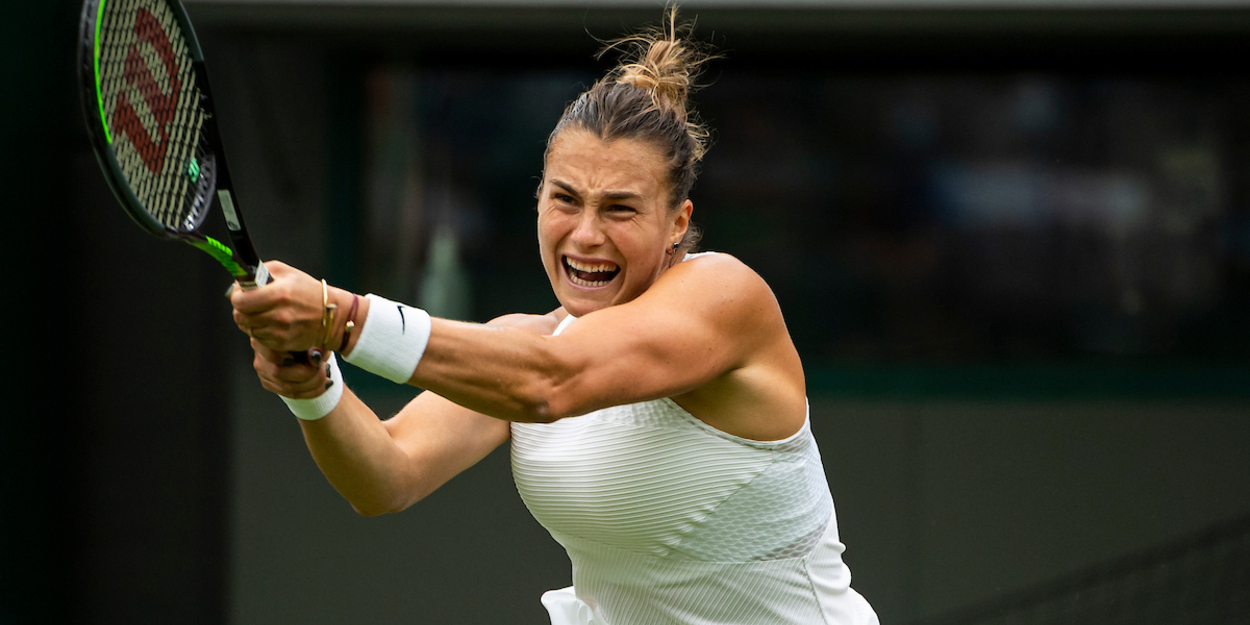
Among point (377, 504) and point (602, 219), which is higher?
point (602, 219)

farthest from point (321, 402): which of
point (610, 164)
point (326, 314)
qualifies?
point (610, 164)

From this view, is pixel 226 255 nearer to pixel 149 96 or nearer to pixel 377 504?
pixel 149 96

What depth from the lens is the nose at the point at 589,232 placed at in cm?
203

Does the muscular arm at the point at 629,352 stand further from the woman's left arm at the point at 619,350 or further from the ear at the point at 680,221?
the ear at the point at 680,221

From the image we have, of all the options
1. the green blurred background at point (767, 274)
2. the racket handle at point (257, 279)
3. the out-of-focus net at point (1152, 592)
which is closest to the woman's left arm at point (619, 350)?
the racket handle at point (257, 279)

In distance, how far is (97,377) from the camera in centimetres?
437

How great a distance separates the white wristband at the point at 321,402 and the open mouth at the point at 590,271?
0.46 meters

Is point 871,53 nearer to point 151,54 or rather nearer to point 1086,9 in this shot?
point 1086,9

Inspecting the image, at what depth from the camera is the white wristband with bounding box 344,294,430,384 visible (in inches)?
60.0

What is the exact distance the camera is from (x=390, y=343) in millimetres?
1524

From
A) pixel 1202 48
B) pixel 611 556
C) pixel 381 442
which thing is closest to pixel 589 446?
pixel 611 556

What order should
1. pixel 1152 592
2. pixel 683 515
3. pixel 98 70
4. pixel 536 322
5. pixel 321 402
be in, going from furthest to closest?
pixel 1152 592
pixel 536 322
pixel 683 515
pixel 321 402
pixel 98 70

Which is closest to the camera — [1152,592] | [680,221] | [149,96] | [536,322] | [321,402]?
[149,96]

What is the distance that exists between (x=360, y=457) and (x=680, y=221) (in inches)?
29.2
